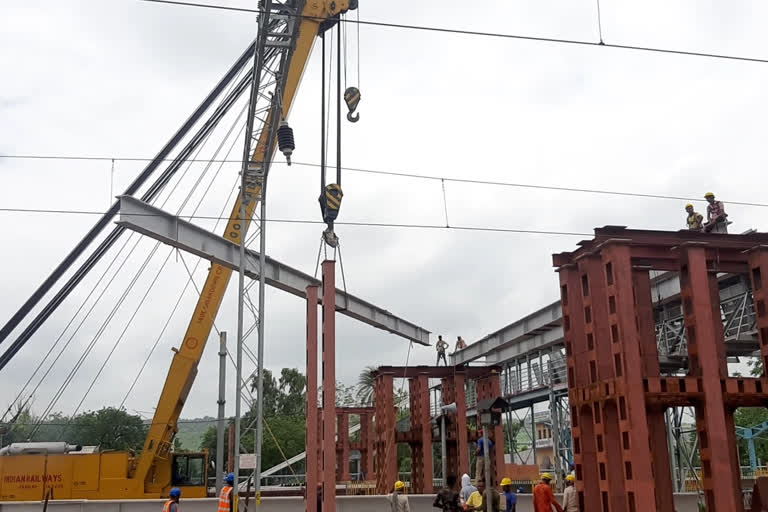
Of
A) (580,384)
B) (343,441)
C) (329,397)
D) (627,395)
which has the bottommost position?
(343,441)

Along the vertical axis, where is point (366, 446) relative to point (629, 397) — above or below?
below

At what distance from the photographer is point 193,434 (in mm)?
169750

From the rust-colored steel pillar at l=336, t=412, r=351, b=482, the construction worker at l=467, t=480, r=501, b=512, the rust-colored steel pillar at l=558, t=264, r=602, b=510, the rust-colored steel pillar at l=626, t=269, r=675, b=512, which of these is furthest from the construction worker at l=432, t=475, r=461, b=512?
the rust-colored steel pillar at l=336, t=412, r=351, b=482

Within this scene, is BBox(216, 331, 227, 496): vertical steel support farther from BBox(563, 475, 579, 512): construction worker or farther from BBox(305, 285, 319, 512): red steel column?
BBox(563, 475, 579, 512): construction worker

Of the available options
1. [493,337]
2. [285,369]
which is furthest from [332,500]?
[285,369]

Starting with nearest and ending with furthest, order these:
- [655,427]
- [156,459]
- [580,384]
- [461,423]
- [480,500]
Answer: [480,500], [655,427], [580,384], [156,459], [461,423]

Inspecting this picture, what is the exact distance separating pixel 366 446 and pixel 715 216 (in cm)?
2693

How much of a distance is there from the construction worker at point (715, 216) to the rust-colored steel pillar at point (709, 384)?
201 inches

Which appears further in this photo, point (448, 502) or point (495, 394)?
point (495, 394)

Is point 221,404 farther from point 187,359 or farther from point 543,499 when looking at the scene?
point 543,499

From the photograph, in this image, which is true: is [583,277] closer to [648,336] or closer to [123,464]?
[648,336]

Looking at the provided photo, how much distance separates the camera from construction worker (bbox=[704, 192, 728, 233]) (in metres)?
20.1

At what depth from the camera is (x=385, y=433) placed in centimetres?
3259

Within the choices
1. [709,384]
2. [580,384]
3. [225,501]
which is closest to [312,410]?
[225,501]
